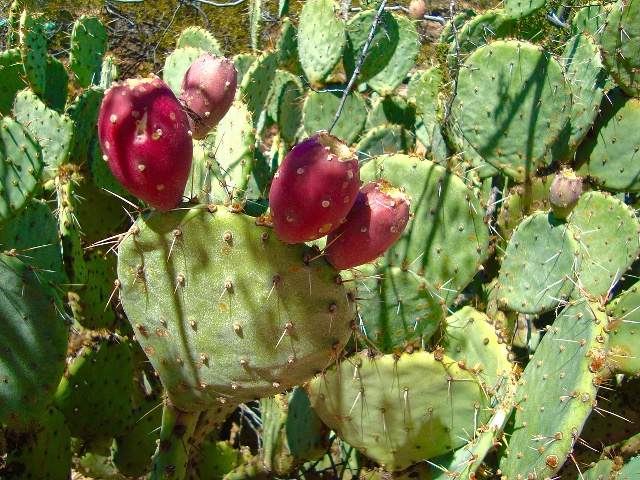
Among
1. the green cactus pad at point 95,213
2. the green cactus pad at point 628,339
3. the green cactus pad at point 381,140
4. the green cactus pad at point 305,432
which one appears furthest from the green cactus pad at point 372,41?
the green cactus pad at point 305,432

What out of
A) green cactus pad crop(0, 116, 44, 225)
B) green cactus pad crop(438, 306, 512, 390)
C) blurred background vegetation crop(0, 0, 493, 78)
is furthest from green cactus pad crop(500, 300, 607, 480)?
blurred background vegetation crop(0, 0, 493, 78)

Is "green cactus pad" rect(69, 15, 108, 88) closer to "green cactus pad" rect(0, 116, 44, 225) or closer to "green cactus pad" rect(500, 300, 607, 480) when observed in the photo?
"green cactus pad" rect(0, 116, 44, 225)

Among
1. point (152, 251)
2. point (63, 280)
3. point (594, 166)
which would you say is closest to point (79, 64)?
point (63, 280)

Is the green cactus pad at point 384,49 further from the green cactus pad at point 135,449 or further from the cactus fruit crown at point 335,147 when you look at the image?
the cactus fruit crown at point 335,147

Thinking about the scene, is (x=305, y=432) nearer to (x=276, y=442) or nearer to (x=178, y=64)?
(x=276, y=442)

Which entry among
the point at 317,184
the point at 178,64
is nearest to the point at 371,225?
the point at 317,184
